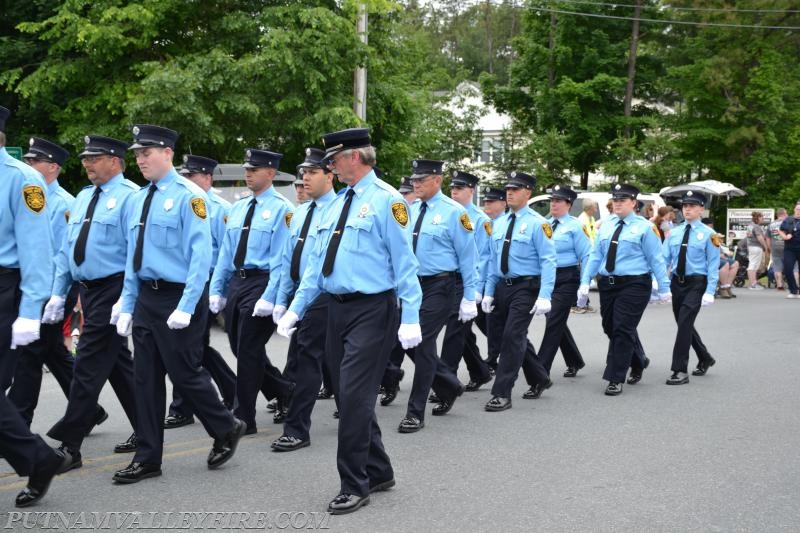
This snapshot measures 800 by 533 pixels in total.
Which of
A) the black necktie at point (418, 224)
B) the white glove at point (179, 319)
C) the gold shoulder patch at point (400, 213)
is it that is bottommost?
the white glove at point (179, 319)

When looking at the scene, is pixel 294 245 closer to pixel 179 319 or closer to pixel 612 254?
pixel 179 319

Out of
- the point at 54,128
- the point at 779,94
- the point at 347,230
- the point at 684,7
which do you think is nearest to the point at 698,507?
the point at 347,230

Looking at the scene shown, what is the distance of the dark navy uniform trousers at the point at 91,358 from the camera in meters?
6.23

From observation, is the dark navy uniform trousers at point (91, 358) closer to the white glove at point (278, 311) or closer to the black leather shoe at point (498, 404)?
the white glove at point (278, 311)

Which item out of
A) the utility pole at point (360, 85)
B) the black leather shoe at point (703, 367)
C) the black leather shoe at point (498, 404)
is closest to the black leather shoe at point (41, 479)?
the black leather shoe at point (498, 404)

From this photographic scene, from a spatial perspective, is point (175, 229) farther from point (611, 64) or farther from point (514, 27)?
point (514, 27)

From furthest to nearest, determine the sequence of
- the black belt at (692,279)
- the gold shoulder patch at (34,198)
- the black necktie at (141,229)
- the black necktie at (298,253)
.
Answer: the black belt at (692,279) < the black necktie at (298,253) < the black necktie at (141,229) < the gold shoulder patch at (34,198)

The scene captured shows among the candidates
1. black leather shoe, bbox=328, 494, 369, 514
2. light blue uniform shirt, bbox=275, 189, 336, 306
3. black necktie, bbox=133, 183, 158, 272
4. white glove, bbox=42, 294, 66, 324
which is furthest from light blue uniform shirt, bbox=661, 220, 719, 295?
white glove, bbox=42, 294, 66, 324

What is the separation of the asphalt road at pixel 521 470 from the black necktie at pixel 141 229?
1.37m

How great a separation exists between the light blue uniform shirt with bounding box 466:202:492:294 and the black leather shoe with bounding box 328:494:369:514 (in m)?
3.91

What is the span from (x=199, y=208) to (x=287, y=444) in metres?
1.89

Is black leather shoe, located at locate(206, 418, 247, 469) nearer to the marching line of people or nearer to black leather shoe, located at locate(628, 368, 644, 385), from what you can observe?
the marching line of people

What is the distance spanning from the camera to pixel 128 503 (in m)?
5.65

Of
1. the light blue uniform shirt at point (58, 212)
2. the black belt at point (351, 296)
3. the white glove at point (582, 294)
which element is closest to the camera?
the black belt at point (351, 296)
